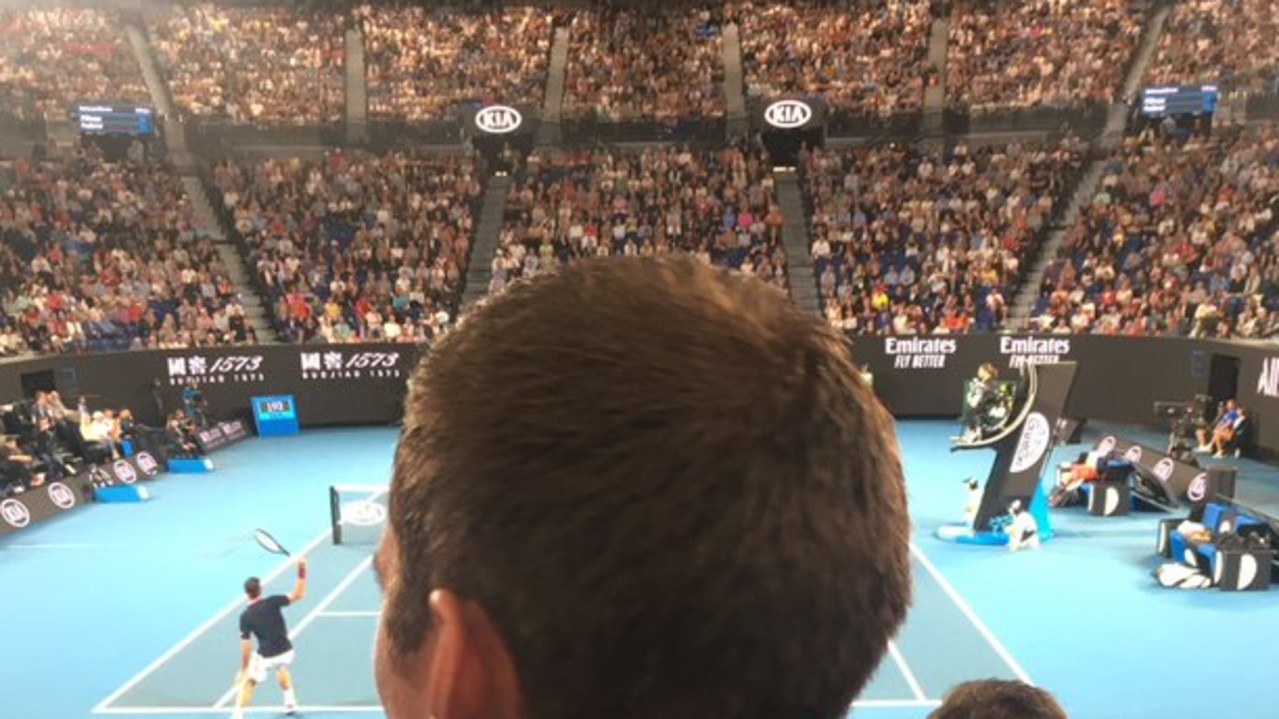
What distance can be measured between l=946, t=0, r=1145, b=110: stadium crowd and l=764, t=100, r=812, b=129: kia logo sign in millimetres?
6435

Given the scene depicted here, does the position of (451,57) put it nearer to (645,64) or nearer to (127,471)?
(645,64)

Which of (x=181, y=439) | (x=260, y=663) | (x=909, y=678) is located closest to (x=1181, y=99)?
(x=909, y=678)

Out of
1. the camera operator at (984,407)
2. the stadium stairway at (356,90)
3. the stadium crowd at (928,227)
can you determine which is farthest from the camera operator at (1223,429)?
the stadium stairway at (356,90)

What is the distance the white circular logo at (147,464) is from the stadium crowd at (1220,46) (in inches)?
1114

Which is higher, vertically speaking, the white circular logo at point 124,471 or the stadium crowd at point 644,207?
the stadium crowd at point 644,207

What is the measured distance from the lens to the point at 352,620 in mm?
11836

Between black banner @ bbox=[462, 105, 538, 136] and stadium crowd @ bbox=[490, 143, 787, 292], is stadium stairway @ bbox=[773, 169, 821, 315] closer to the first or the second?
stadium crowd @ bbox=[490, 143, 787, 292]

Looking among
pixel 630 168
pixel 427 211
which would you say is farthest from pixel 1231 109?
pixel 427 211

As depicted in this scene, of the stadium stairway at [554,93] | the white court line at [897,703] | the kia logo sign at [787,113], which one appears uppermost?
the stadium stairway at [554,93]

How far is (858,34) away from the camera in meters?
35.4

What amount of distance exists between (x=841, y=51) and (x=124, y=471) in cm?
2598

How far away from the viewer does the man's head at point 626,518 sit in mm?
917

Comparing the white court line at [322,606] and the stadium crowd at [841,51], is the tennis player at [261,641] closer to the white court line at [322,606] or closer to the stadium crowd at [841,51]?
the white court line at [322,606]

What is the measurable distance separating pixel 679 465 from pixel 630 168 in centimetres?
3095
